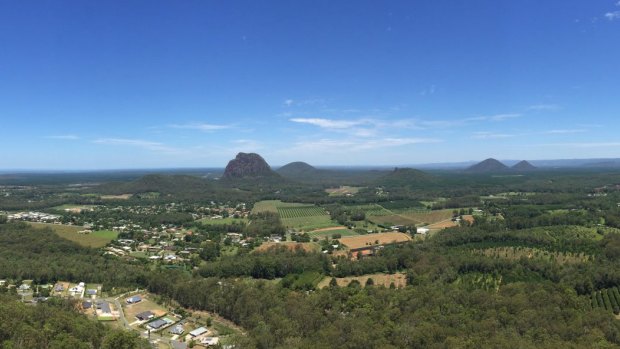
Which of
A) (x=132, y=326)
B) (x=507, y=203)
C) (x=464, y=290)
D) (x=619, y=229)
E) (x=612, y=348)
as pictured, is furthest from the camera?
(x=507, y=203)

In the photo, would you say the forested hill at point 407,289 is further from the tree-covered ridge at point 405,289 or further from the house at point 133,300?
the house at point 133,300

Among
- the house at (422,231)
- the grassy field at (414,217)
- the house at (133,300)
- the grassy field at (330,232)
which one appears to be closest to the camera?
the house at (133,300)

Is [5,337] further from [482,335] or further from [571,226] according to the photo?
[571,226]

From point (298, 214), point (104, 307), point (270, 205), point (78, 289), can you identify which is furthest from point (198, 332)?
point (270, 205)

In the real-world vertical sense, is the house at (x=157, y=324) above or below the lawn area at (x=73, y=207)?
below

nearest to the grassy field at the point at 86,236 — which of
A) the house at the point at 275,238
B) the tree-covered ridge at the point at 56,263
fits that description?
the tree-covered ridge at the point at 56,263

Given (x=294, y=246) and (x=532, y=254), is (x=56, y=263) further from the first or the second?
(x=532, y=254)

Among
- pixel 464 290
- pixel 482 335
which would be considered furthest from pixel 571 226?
pixel 482 335
